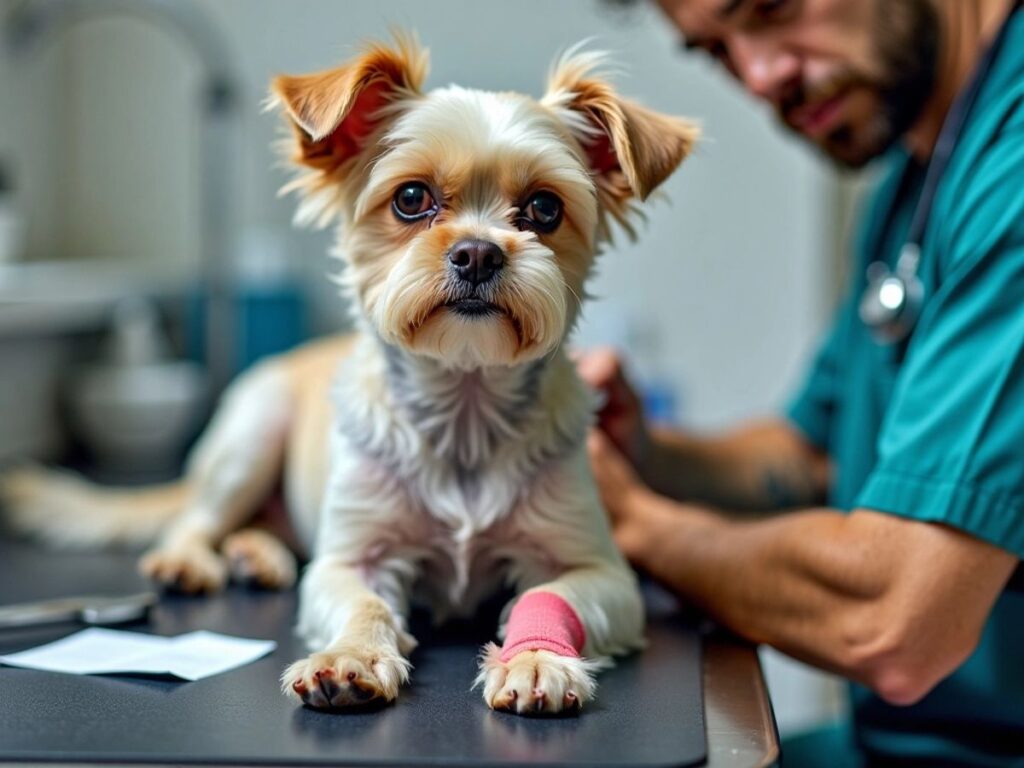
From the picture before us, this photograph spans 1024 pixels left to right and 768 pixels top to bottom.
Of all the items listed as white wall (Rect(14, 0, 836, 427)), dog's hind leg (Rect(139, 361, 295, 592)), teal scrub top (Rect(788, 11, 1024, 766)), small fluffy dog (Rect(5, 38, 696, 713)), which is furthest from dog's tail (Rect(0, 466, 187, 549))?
white wall (Rect(14, 0, 836, 427))

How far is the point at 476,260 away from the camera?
35.5 inches

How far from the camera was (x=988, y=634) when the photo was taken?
132 centimetres

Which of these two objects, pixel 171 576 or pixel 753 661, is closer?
pixel 753 661

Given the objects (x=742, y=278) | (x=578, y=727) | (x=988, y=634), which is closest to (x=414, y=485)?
(x=578, y=727)

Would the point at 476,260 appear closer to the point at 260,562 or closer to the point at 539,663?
the point at 539,663

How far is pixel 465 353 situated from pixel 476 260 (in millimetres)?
87

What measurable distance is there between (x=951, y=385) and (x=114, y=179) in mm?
2080

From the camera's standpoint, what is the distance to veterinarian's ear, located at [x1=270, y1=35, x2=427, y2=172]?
3.11 feet

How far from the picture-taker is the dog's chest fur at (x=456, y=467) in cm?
104

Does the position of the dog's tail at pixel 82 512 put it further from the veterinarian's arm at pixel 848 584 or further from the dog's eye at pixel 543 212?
the dog's eye at pixel 543 212

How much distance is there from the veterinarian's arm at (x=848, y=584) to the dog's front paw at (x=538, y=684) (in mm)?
335

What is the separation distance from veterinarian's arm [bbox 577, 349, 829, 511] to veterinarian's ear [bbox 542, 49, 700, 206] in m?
0.61

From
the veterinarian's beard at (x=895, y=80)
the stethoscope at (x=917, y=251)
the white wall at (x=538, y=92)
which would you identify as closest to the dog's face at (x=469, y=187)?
the stethoscope at (x=917, y=251)

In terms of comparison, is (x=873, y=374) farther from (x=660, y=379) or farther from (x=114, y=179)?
(x=114, y=179)
